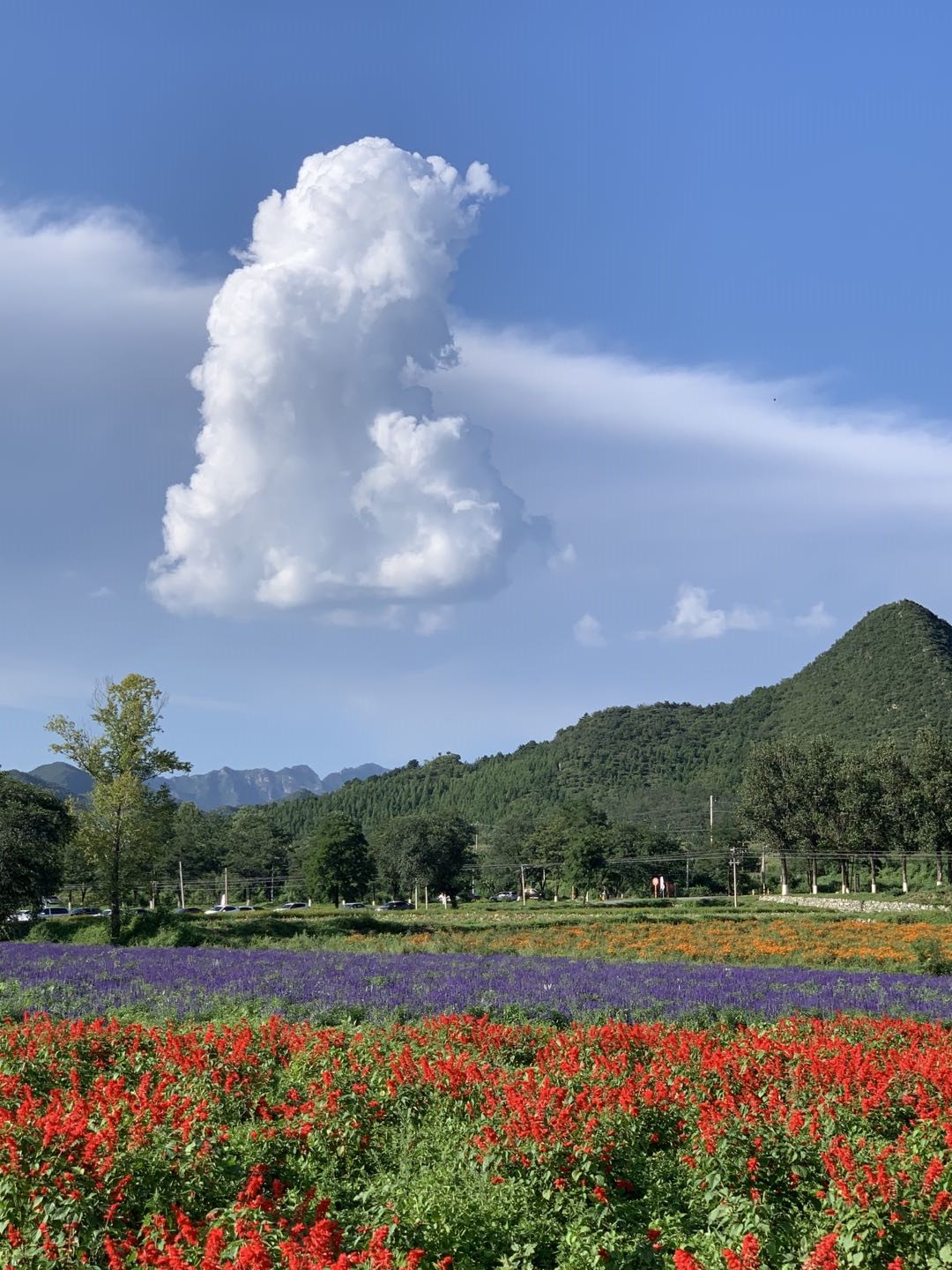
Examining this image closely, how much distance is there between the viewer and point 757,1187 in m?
7.89

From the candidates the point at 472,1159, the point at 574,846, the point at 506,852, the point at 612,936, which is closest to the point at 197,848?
the point at 506,852

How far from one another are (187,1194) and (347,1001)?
28.6 feet

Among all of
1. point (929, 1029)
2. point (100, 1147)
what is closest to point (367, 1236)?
point (100, 1147)

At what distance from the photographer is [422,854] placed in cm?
9456

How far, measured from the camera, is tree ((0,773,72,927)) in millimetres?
48562

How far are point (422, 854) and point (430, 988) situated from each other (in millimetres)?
78669

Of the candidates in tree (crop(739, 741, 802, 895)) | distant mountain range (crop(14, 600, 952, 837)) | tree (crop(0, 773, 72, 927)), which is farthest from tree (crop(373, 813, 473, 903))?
tree (crop(0, 773, 72, 927))

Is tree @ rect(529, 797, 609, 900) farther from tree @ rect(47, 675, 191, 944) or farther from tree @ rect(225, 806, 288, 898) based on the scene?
tree @ rect(47, 675, 191, 944)

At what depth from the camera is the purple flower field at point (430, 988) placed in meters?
15.6

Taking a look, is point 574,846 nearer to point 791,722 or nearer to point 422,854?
point 422,854

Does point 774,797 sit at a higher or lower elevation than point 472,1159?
higher

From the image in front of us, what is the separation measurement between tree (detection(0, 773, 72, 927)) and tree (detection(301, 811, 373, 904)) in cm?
2967

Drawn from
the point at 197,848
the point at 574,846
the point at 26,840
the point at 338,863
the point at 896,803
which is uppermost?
the point at 26,840

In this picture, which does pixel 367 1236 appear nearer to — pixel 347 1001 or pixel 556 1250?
pixel 556 1250
